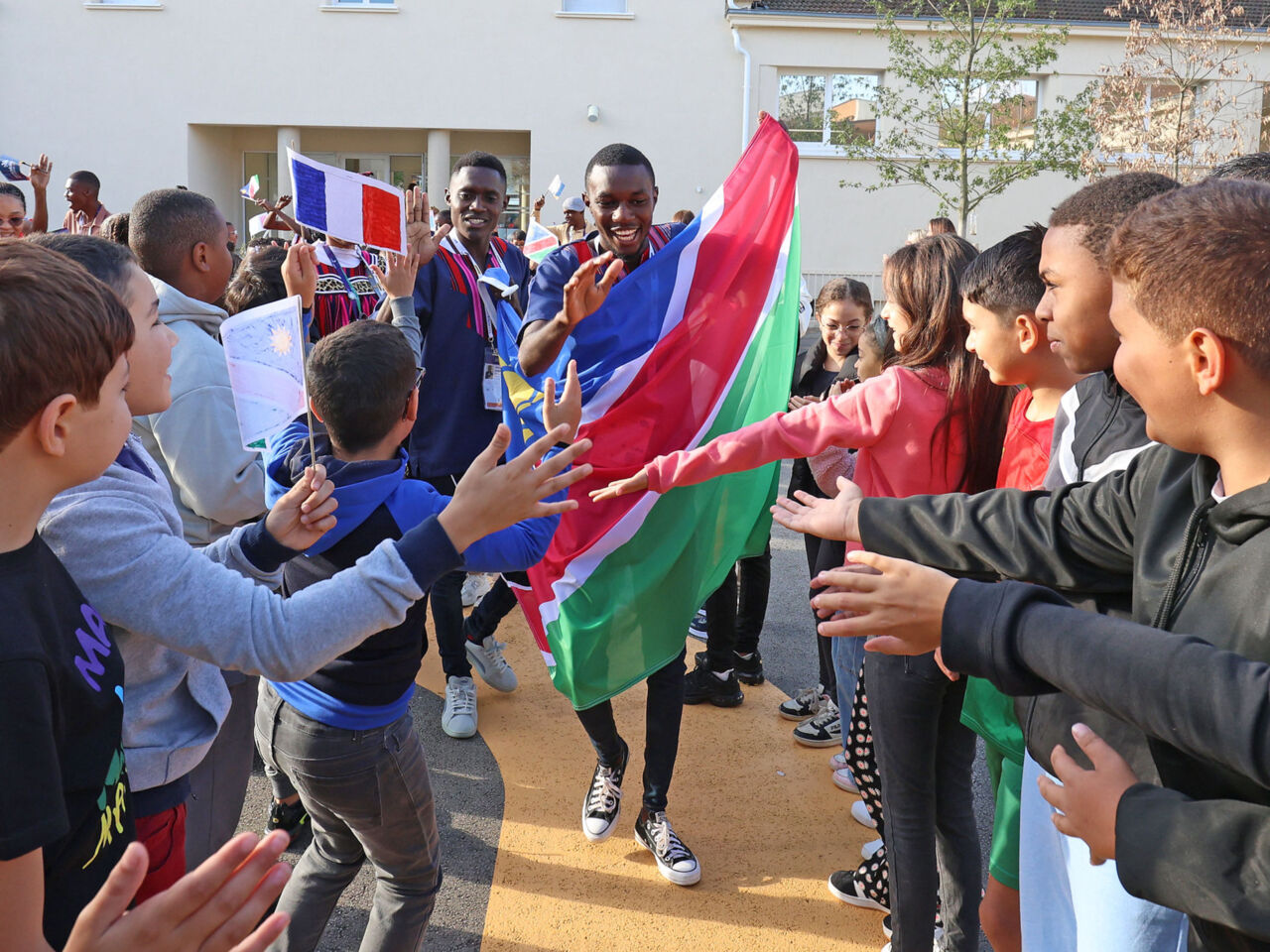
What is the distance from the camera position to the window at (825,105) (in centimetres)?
1819

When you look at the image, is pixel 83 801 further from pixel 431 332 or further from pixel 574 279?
pixel 431 332

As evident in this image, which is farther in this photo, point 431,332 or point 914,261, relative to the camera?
point 431,332

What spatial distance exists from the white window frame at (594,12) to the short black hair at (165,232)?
16837mm

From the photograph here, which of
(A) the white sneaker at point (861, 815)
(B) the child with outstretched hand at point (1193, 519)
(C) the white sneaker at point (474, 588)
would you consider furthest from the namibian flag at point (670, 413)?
(C) the white sneaker at point (474, 588)

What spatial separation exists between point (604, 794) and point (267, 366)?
206 cm

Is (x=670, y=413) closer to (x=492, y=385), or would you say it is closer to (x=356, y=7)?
(x=492, y=385)

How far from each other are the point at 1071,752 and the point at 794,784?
2447 millimetres

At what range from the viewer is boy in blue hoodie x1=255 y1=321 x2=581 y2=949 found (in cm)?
227

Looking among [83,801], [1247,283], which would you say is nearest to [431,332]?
[83,801]

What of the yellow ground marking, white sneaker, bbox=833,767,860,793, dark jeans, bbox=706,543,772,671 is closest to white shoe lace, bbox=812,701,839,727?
the yellow ground marking

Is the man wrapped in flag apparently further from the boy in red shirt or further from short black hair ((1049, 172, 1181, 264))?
short black hair ((1049, 172, 1181, 264))

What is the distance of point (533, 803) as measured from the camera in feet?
12.3

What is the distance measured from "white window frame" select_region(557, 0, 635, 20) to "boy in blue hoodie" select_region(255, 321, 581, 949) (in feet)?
57.6

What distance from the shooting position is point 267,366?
2.08 meters
